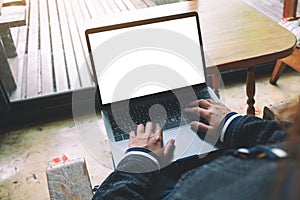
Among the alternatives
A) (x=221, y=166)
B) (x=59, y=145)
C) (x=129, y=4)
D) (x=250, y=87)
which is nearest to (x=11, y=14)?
(x=129, y=4)

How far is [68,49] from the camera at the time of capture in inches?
80.8

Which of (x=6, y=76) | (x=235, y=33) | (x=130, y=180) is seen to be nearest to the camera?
(x=130, y=180)

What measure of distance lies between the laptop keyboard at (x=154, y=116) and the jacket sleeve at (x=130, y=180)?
0.83 feet

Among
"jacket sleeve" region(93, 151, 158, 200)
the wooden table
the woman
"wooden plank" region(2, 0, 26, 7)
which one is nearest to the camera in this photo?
the woman

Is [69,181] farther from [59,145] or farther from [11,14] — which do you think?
[11,14]

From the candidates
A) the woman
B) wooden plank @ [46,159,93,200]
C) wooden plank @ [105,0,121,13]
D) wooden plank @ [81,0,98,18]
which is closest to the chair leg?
wooden plank @ [105,0,121,13]

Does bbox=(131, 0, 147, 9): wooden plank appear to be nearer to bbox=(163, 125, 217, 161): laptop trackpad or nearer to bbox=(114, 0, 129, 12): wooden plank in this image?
bbox=(114, 0, 129, 12): wooden plank

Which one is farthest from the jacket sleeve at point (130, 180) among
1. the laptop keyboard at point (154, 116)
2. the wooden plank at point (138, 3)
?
the wooden plank at point (138, 3)

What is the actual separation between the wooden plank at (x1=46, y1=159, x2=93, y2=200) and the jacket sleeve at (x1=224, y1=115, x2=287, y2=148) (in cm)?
37

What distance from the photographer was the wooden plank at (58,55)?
196 cm

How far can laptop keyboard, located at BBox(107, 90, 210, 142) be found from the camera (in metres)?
1.08

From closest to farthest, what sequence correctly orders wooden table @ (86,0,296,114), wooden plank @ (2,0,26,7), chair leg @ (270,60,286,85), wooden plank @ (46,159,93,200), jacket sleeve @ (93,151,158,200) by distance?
jacket sleeve @ (93,151,158,200) < wooden plank @ (46,159,93,200) < wooden table @ (86,0,296,114) < wooden plank @ (2,0,26,7) < chair leg @ (270,60,286,85)

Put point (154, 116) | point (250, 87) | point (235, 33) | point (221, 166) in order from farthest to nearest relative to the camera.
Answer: point (250, 87) < point (235, 33) < point (154, 116) < point (221, 166)

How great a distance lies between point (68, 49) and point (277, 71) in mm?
1248
